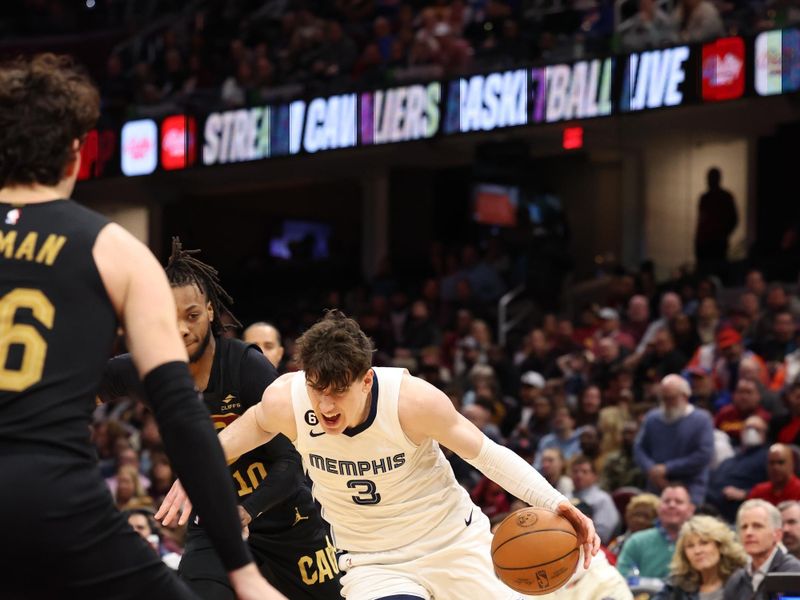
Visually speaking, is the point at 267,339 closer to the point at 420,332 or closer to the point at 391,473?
the point at 391,473

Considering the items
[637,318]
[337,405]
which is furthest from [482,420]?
[337,405]

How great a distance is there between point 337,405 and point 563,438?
7331mm

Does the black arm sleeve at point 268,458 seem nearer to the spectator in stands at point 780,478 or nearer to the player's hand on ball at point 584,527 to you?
the player's hand on ball at point 584,527

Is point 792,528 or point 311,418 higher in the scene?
point 311,418

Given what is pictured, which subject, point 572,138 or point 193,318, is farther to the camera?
point 572,138

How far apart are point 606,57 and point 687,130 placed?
340cm

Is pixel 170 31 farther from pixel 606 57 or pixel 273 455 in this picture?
pixel 273 455

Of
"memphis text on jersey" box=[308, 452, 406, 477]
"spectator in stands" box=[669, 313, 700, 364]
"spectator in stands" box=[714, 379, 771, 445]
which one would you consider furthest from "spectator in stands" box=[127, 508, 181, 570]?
"spectator in stands" box=[669, 313, 700, 364]

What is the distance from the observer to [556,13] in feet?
56.3

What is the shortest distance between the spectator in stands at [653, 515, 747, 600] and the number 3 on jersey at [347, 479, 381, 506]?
346 centimetres

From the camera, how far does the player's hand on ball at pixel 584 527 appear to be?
4992 mm

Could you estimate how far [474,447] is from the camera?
4961mm

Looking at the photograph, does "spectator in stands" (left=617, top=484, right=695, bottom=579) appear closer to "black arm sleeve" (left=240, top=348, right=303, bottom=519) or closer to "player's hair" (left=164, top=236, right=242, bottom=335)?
"black arm sleeve" (left=240, top=348, right=303, bottom=519)

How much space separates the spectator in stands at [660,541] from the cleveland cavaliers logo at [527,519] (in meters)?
4.25
